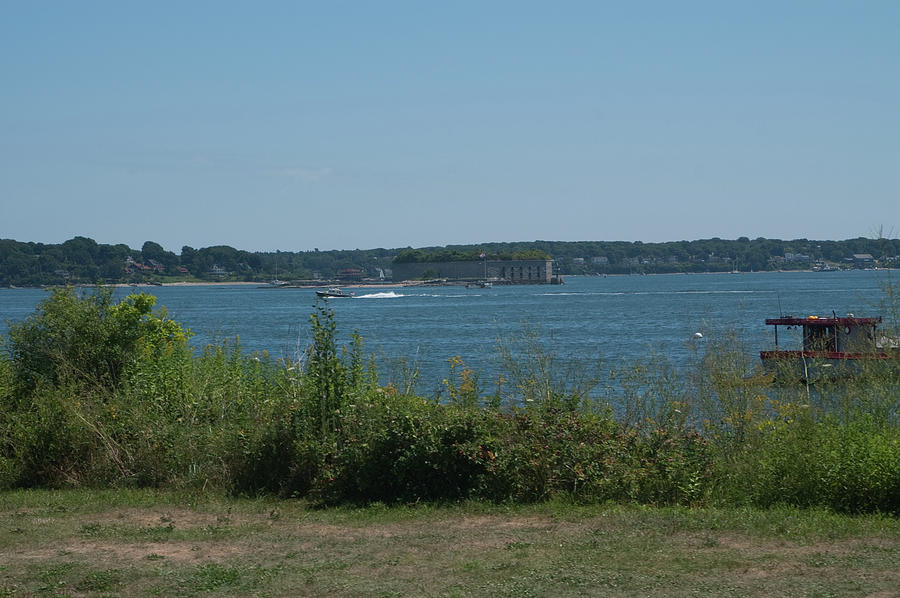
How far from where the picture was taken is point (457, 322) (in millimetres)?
85125

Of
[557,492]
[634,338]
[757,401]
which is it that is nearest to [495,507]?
[557,492]

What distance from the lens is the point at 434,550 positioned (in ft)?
27.8

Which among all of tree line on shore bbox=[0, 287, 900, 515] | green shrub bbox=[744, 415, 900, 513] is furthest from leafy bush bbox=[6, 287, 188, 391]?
green shrub bbox=[744, 415, 900, 513]

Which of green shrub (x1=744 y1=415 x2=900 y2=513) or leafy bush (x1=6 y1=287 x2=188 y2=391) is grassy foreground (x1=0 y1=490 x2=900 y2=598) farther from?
leafy bush (x1=6 y1=287 x2=188 y2=391)

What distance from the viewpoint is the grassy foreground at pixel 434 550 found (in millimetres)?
7367

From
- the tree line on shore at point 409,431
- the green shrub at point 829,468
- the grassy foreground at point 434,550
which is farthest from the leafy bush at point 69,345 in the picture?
the green shrub at point 829,468

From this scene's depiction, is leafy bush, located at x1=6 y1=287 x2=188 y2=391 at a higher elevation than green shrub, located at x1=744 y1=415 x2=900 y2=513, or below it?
higher

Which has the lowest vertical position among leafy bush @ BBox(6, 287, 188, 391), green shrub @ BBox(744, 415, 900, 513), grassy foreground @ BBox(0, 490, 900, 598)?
grassy foreground @ BBox(0, 490, 900, 598)

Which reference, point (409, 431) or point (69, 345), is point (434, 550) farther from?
point (69, 345)

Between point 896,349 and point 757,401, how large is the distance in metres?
2.15

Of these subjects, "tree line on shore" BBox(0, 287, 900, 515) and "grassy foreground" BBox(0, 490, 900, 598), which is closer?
"grassy foreground" BBox(0, 490, 900, 598)

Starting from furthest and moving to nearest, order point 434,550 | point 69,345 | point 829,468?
point 69,345 < point 829,468 < point 434,550

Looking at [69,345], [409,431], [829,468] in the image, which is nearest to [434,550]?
[409,431]

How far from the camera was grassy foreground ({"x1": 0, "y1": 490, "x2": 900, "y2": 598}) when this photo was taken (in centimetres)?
737
